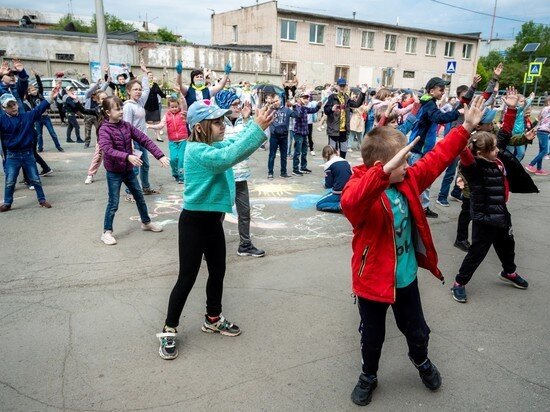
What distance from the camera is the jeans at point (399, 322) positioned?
259 cm

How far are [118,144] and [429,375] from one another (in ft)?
14.8

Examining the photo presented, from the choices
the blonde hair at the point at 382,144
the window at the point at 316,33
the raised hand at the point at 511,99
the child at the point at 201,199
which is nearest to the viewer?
the blonde hair at the point at 382,144

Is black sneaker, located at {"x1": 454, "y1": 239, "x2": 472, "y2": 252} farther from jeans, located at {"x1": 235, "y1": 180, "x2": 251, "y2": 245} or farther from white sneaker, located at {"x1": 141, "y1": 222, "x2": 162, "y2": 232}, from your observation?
white sneaker, located at {"x1": 141, "y1": 222, "x2": 162, "y2": 232}

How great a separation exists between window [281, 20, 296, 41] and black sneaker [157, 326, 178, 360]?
38.8 m

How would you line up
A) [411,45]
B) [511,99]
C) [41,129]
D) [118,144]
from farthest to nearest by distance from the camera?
[411,45], [41,129], [118,144], [511,99]

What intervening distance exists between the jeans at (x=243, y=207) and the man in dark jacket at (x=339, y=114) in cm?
525

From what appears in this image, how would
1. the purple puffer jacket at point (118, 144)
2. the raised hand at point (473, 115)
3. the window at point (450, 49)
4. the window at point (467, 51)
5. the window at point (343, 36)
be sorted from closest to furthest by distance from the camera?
the raised hand at point (473, 115), the purple puffer jacket at point (118, 144), the window at point (343, 36), the window at point (450, 49), the window at point (467, 51)

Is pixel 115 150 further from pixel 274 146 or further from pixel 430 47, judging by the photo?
pixel 430 47

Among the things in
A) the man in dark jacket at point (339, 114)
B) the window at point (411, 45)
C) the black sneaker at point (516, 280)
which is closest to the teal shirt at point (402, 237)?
the black sneaker at point (516, 280)

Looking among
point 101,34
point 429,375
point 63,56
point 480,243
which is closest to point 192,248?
point 429,375

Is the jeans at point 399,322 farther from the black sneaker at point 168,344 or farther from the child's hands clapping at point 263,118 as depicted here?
the black sneaker at point 168,344

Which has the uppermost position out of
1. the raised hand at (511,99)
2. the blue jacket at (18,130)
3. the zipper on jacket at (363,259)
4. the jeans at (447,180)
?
the raised hand at (511,99)

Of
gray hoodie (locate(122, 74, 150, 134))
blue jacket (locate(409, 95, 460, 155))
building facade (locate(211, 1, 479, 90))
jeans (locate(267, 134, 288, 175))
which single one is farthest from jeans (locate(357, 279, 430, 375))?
building facade (locate(211, 1, 479, 90))

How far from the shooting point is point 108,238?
5.45m
